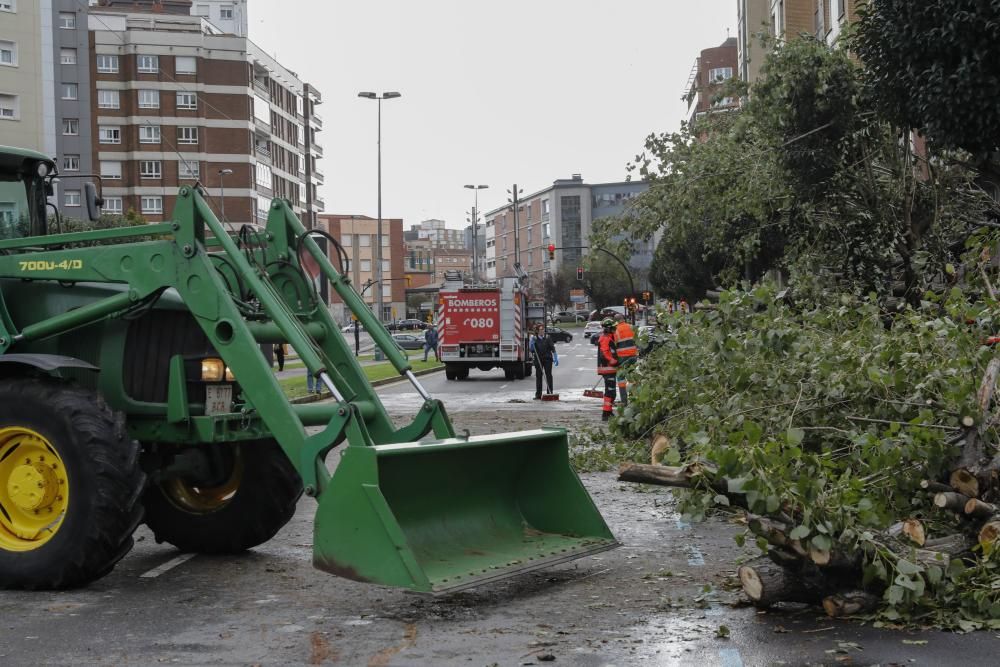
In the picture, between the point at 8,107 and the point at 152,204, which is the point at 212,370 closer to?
the point at 8,107

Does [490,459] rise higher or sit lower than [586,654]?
higher

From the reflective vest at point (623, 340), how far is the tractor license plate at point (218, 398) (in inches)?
502

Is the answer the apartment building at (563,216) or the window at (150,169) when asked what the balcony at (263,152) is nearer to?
the window at (150,169)

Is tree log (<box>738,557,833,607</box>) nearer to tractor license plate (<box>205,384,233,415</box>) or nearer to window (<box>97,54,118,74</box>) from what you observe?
tractor license plate (<box>205,384,233,415</box>)

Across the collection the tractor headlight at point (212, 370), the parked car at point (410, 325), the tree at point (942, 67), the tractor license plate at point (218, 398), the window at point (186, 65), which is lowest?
the tractor license plate at point (218, 398)

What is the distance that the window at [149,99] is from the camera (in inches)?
3265

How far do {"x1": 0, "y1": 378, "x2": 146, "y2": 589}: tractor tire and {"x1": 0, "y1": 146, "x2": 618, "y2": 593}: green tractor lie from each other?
0.01 m

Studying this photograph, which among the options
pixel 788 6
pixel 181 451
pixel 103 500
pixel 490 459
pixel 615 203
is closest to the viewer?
pixel 103 500

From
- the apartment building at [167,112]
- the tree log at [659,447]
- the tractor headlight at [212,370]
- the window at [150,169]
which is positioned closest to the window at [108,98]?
the apartment building at [167,112]

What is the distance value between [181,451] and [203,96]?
78100mm

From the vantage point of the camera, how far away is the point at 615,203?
145125 mm

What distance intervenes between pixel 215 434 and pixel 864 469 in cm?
406

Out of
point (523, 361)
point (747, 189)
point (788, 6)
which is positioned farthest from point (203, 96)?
point (747, 189)

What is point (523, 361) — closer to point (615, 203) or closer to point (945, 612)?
point (945, 612)
